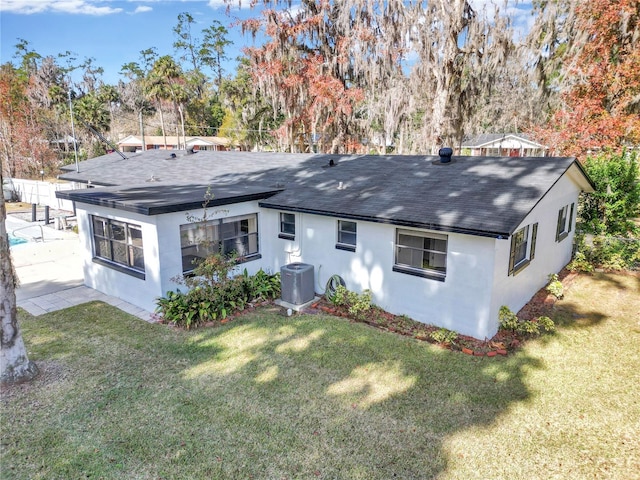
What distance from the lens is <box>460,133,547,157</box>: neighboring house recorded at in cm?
3675

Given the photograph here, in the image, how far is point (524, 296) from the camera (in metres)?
8.67

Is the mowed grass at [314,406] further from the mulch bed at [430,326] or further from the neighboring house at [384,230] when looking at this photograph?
the neighboring house at [384,230]

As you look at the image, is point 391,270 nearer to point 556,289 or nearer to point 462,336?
point 462,336

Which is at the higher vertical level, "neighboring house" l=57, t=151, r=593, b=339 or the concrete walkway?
"neighboring house" l=57, t=151, r=593, b=339

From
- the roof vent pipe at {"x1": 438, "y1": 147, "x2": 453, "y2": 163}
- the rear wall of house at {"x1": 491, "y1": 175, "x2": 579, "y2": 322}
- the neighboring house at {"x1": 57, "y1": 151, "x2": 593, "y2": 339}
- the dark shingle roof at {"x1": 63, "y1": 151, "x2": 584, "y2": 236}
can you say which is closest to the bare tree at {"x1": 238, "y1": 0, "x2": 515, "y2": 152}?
the dark shingle roof at {"x1": 63, "y1": 151, "x2": 584, "y2": 236}

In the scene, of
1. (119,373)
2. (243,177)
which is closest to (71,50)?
(243,177)

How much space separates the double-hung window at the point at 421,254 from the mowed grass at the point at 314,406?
4.46 feet

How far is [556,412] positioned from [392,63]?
18.5 m

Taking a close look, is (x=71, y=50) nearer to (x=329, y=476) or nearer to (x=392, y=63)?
(x=392, y=63)

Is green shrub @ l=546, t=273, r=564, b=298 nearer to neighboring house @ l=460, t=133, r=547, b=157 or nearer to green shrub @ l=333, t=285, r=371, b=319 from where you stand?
green shrub @ l=333, t=285, r=371, b=319

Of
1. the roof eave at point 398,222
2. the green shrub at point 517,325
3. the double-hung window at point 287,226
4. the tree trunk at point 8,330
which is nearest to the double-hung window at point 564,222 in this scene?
the green shrub at point 517,325

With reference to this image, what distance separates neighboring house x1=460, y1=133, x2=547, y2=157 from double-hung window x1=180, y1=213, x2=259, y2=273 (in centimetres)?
3142

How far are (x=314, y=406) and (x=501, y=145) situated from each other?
1512 inches

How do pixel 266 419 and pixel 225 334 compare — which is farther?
pixel 225 334
